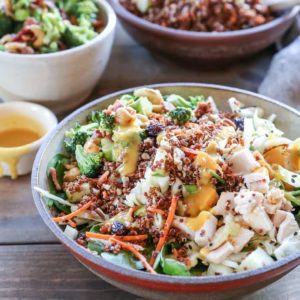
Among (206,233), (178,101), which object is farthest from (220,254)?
(178,101)

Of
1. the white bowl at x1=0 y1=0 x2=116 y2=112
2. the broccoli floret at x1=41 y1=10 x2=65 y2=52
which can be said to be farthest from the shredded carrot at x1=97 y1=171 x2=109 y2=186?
the broccoli floret at x1=41 y1=10 x2=65 y2=52

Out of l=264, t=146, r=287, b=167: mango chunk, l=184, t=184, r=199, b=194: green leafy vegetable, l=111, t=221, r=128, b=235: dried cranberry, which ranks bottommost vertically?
l=111, t=221, r=128, b=235: dried cranberry

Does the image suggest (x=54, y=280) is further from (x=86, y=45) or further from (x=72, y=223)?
(x=86, y=45)

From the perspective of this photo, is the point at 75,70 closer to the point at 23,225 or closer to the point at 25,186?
the point at 25,186

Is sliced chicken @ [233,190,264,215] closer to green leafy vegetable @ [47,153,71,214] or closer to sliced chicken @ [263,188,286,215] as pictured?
sliced chicken @ [263,188,286,215]

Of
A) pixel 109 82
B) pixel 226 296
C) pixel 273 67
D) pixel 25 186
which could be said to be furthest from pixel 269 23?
pixel 226 296

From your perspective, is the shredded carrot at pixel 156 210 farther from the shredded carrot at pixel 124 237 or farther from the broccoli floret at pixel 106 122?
the broccoli floret at pixel 106 122
